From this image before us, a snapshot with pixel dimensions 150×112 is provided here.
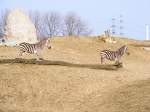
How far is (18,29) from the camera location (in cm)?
3431

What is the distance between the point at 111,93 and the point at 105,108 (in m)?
1.98

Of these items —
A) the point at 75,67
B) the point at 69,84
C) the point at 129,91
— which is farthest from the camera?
the point at 75,67

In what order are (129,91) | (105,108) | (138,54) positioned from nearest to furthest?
(105,108)
(129,91)
(138,54)

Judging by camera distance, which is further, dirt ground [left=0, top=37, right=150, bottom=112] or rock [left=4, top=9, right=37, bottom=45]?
rock [left=4, top=9, right=37, bottom=45]

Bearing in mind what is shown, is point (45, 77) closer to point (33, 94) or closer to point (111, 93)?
point (33, 94)

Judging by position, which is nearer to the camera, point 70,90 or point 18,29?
point 70,90

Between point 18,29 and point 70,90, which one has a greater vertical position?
point 18,29

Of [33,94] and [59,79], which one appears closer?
[33,94]

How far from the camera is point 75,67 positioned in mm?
22234

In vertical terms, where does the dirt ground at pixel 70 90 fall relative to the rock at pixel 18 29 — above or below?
below

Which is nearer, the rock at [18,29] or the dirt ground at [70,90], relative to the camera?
the dirt ground at [70,90]

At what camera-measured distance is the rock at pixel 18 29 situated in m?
34.2

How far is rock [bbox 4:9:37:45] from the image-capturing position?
112ft

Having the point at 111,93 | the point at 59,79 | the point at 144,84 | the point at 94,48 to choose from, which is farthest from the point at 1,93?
the point at 94,48
